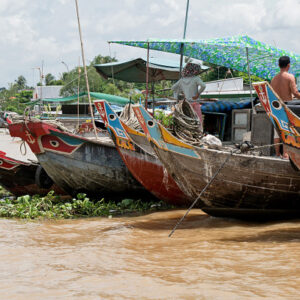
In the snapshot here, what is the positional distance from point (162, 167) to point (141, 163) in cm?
30

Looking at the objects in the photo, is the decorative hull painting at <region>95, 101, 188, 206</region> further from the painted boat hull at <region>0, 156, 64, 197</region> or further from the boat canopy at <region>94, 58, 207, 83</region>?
the boat canopy at <region>94, 58, 207, 83</region>

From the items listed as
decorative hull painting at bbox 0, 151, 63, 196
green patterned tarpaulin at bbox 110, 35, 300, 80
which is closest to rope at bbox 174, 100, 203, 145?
green patterned tarpaulin at bbox 110, 35, 300, 80

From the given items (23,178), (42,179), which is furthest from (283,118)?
(23,178)

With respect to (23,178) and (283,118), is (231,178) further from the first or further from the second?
(23,178)

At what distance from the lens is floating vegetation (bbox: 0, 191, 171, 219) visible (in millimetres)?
6527

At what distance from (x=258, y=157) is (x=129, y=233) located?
1.68 meters

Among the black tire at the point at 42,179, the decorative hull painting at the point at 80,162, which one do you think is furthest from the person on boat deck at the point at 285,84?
the black tire at the point at 42,179

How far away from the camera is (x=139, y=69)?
43.3 feet

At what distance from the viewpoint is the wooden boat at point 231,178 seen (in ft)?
16.9

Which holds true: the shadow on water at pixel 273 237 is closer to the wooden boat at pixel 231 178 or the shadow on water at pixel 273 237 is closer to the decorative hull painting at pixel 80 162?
the wooden boat at pixel 231 178

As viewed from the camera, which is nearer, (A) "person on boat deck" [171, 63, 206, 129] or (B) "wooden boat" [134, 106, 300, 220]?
(B) "wooden boat" [134, 106, 300, 220]

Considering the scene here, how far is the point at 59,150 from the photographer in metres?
7.02

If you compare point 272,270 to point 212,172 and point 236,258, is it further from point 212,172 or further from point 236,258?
point 212,172

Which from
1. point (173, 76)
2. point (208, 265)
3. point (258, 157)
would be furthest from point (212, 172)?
point (173, 76)
